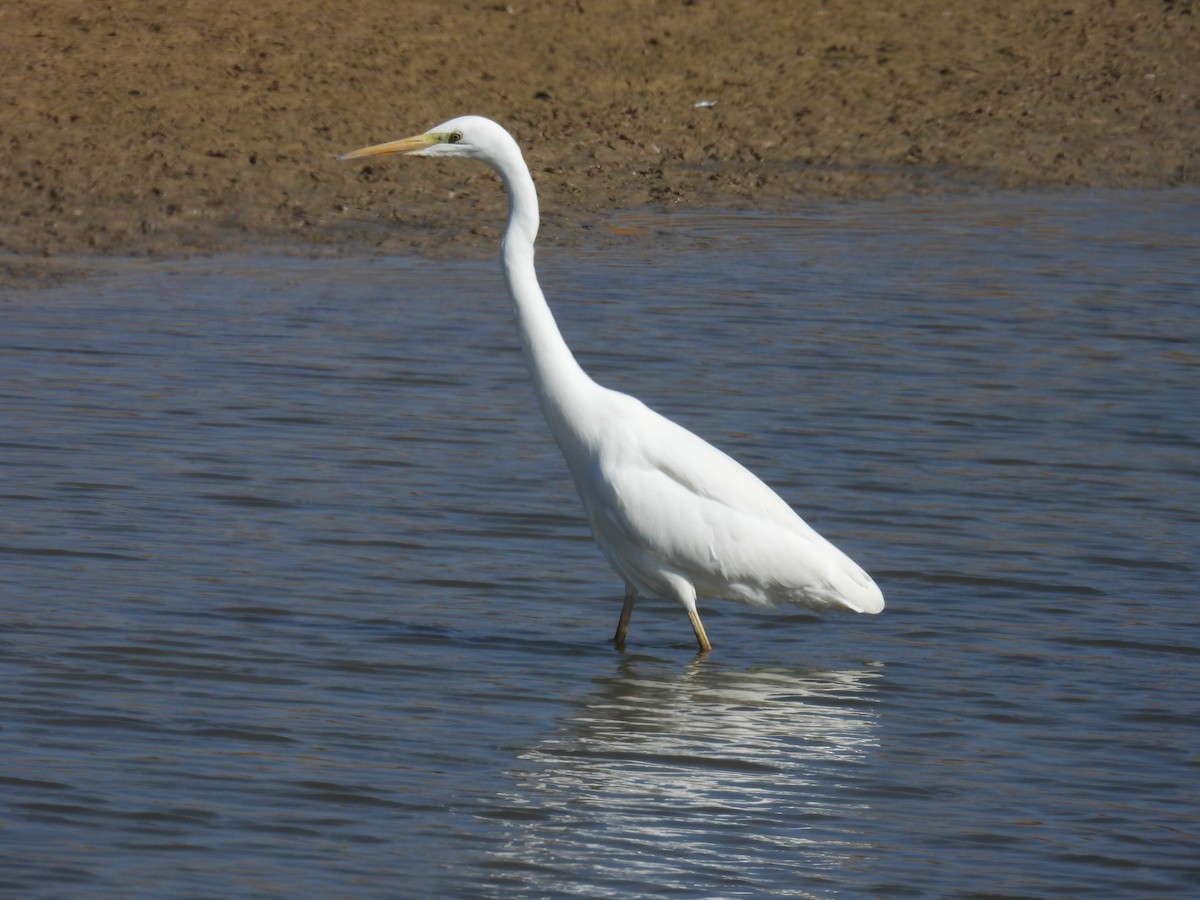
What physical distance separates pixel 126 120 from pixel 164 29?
1.34 meters

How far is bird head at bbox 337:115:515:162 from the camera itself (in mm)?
5965

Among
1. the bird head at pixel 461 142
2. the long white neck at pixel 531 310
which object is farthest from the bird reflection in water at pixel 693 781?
the bird head at pixel 461 142

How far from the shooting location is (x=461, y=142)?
6.02m

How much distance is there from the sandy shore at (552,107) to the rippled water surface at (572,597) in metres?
0.92

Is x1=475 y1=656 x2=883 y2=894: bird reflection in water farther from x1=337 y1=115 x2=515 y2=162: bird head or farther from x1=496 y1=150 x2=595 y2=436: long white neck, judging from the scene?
x1=337 y1=115 x2=515 y2=162: bird head

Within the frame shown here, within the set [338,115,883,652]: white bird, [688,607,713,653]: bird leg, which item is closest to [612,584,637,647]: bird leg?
[338,115,883,652]: white bird

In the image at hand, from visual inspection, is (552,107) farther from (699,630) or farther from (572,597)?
(699,630)

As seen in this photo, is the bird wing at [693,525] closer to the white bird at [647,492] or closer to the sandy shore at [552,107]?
the white bird at [647,492]

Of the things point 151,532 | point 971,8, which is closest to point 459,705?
point 151,532

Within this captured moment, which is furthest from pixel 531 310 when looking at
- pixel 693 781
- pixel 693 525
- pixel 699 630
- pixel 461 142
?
pixel 693 781

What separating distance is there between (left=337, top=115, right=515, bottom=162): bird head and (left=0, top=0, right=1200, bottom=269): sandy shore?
5.04 m

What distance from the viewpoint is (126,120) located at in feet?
39.4

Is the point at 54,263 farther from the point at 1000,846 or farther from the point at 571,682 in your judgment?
the point at 1000,846

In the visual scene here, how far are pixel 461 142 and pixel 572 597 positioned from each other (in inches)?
58.4
